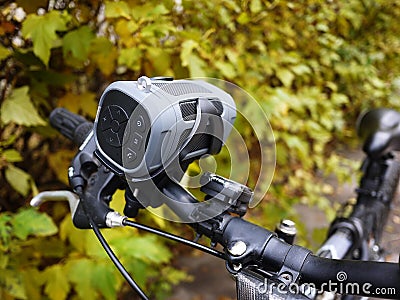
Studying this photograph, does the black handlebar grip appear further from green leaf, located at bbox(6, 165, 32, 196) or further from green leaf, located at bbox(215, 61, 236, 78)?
green leaf, located at bbox(215, 61, 236, 78)

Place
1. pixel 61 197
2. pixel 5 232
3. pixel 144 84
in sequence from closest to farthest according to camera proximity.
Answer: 1. pixel 144 84
2. pixel 61 197
3. pixel 5 232

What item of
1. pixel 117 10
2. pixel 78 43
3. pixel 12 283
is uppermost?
pixel 117 10

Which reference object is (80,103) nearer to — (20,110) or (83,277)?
(20,110)

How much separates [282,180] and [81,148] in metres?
2.10

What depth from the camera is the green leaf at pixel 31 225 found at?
1082 millimetres

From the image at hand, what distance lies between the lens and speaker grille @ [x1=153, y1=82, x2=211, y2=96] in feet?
1.86

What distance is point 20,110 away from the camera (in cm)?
117

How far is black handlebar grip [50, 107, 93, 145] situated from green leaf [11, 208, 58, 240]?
0.38m

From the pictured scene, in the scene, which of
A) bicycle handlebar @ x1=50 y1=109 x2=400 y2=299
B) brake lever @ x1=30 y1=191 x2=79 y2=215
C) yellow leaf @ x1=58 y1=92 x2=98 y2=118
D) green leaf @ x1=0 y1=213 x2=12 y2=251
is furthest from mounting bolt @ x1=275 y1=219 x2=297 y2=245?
yellow leaf @ x1=58 y1=92 x2=98 y2=118

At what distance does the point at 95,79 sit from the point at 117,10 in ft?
1.64

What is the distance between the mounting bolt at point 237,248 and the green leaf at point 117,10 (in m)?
0.79

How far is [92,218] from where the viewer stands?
0.66 metres

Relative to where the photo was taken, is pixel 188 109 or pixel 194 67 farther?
pixel 194 67

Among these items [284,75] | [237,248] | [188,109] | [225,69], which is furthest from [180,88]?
[284,75]
